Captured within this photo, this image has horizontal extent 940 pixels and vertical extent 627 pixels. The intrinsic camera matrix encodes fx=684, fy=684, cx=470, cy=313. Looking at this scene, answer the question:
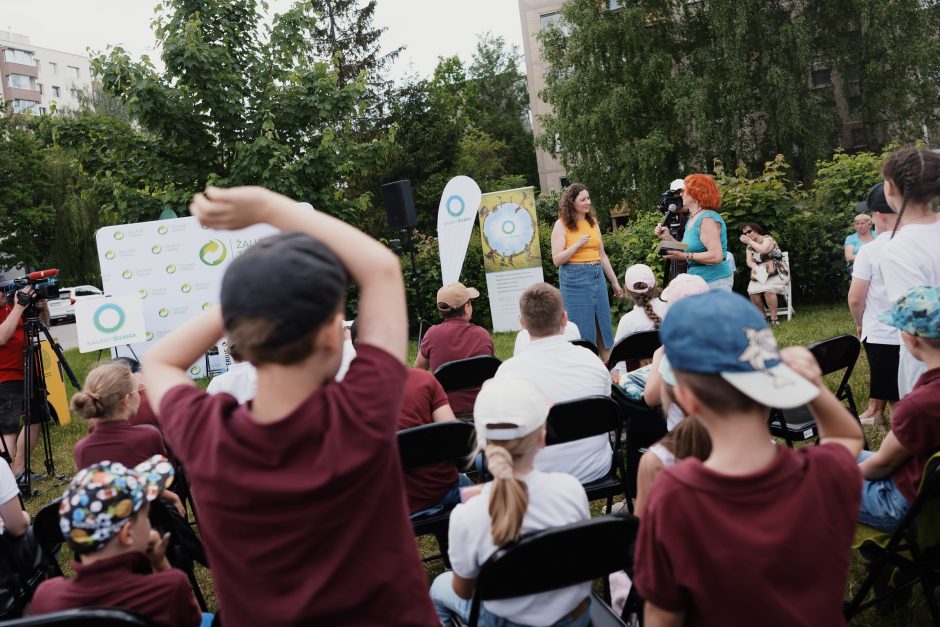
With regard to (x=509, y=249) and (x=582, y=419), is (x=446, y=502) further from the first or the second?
(x=509, y=249)

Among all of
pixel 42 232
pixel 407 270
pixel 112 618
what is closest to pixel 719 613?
pixel 112 618

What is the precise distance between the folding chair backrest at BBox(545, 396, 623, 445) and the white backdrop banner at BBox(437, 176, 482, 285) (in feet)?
23.3

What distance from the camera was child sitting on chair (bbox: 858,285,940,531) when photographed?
7.08 ft

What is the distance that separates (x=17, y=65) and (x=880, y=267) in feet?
233

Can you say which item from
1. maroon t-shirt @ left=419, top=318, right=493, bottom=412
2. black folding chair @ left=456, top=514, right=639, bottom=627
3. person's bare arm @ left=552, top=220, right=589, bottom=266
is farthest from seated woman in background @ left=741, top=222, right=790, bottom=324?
black folding chair @ left=456, top=514, right=639, bottom=627

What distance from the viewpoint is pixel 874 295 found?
376 centimetres

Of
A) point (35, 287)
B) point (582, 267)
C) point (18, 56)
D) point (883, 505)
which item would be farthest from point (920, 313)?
point (18, 56)

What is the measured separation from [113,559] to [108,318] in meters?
7.36

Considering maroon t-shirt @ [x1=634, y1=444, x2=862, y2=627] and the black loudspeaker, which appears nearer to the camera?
maroon t-shirt @ [x1=634, y1=444, x2=862, y2=627]

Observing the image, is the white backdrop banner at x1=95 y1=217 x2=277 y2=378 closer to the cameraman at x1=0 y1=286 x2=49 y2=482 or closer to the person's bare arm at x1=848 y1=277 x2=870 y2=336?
the cameraman at x1=0 y1=286 x2=49 y2=482

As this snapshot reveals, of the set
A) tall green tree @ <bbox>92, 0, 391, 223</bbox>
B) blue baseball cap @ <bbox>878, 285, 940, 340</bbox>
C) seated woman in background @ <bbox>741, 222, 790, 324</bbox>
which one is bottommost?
seated woman in background @ <bbox>741, 222, 790, 324</bbox>

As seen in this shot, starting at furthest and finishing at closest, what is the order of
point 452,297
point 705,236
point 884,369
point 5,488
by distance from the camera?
point 705,236, point 452,297, point 884,369, point 5,488

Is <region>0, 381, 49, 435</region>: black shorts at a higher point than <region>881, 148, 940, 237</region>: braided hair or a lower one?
lower

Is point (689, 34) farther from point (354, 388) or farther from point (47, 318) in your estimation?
point (354, 388)
